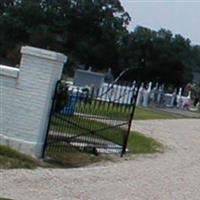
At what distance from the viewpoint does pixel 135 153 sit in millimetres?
18656

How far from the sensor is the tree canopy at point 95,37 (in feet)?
339

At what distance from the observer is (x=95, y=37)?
10806 cm

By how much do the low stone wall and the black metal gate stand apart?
1.00ft

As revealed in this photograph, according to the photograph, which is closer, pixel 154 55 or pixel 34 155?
pixel 34 155

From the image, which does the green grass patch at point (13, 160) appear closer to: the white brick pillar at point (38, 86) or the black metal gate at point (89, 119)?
the white brick pillar at point (38, 86)

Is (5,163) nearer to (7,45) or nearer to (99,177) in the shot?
(99,177)

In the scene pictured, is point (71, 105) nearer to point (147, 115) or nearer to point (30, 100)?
point (30, 100)

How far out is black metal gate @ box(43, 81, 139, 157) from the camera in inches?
589

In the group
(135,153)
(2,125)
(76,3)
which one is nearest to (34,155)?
(2,125)

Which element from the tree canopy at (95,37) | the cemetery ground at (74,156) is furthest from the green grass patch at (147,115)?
the tree canopy at (95,37)

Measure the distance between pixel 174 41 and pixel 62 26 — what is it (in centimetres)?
1785

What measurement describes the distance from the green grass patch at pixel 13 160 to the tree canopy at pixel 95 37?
283 ft

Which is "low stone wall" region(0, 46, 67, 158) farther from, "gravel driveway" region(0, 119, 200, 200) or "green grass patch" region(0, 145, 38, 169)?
"gravel driveway" region(0, 119, 200, 200)

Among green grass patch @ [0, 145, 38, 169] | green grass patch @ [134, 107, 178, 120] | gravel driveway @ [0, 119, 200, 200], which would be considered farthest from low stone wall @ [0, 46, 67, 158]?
green grass patch @ [134, 107, 178, 120]
